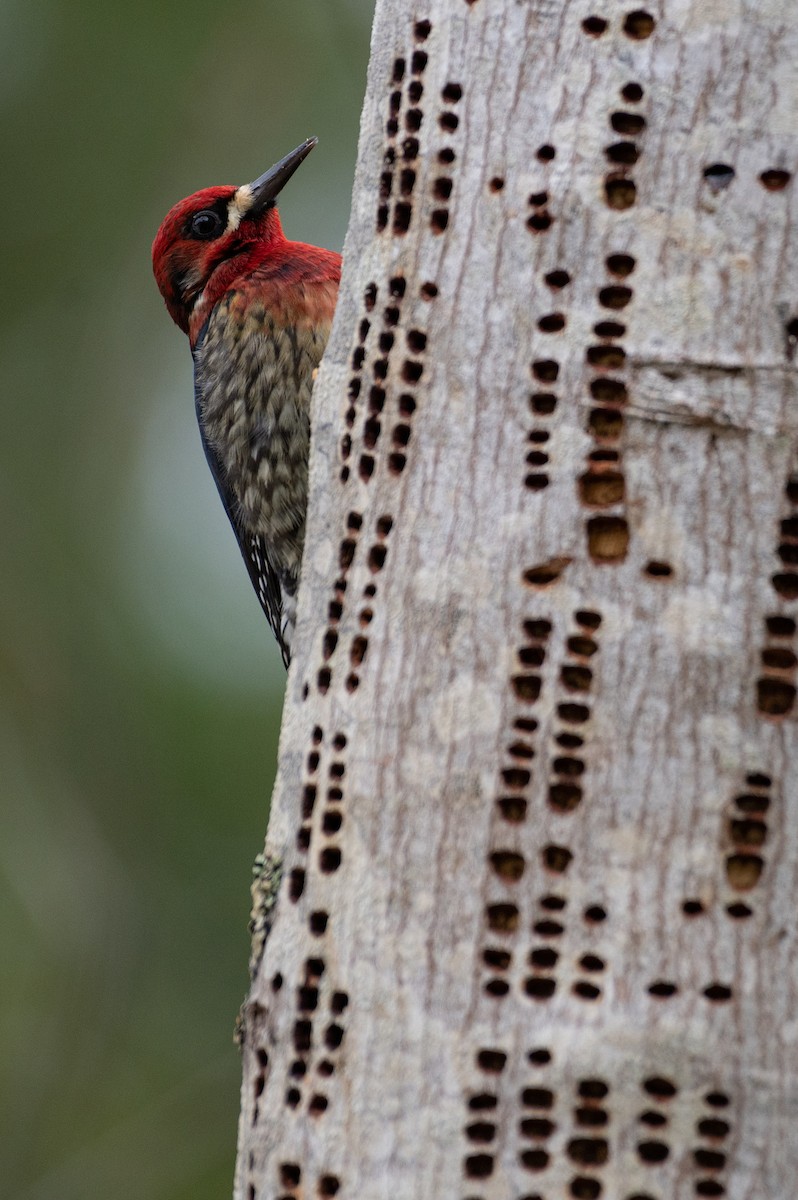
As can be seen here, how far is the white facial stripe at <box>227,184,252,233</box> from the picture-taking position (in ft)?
14.6

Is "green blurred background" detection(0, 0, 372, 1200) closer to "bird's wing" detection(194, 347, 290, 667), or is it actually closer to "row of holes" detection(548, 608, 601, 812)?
"bird's wing" detection(194, 347, 290, 667)

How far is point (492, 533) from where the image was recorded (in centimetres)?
176

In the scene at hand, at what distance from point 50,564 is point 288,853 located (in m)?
8.01

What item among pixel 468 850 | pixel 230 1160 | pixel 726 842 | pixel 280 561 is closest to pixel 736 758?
pixel 726 842

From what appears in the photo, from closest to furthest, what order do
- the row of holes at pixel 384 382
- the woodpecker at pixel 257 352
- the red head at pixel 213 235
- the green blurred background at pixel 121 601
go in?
1. the row of holes at pixel 384 382
2. the woodpecker at pixel 257 352
3. the red head at pixel 213 235
4. the green blurred background at pixel 121 601

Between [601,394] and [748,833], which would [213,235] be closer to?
[601,394]

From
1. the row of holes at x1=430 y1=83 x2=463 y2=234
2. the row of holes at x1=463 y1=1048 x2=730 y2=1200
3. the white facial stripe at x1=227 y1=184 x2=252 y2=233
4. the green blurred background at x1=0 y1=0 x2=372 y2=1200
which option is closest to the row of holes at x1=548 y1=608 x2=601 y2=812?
the row of holes at x1=463 y1=1048 x2=730 y2=1200

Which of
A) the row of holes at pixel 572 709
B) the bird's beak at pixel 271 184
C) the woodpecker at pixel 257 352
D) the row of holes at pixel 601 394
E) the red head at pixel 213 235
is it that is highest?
the bird's beak at pixel 271 184

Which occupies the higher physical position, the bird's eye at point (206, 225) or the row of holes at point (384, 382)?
the bird's eye at point (206, 225)

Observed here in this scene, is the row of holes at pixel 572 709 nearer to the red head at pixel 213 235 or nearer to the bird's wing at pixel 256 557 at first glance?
the bird's wing at pixel 256 557

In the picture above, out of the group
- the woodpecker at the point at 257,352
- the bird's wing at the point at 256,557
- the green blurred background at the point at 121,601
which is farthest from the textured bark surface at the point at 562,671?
the green blurred background at the point at 121,601

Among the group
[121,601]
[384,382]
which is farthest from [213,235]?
[121,601]

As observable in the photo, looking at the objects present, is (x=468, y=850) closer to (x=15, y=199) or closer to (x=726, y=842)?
(x=726, y=842)

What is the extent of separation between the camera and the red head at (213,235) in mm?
4438
